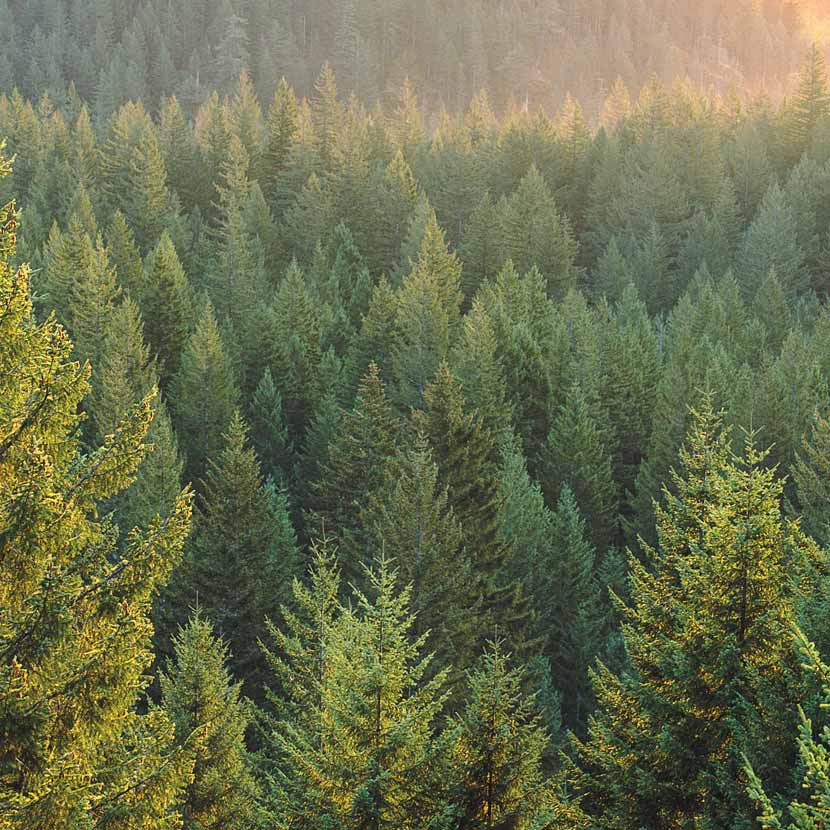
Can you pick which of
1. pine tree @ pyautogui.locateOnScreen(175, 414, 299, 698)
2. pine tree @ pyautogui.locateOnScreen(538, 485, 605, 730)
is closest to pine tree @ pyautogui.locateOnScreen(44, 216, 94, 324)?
pine tree @ pyautogui.locateOnScreen(175, 414, 299, 698)

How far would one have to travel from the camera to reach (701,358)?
4503 cm

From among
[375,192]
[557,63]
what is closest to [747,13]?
[557,63]

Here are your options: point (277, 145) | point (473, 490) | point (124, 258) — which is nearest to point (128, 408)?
point (473, 490)

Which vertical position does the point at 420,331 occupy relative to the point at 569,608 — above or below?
above

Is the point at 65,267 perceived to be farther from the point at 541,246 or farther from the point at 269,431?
the point at 541,246

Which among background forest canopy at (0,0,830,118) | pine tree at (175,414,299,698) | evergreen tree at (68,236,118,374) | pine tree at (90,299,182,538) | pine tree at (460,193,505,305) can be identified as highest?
background forest canopy at (0,0,830,118)

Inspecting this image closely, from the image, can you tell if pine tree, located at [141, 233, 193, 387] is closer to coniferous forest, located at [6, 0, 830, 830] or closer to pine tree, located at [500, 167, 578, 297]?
coniferous forest, located at [6, 0, 830, 830]

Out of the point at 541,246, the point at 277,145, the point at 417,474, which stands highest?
the point at 277,145

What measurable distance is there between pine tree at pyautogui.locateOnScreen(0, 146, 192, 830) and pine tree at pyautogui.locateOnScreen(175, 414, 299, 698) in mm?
22145

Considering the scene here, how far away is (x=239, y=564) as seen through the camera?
32156 mm

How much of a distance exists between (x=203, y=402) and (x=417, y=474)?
691 inches

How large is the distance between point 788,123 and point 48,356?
275 feet

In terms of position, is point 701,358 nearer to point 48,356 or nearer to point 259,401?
point 259,401

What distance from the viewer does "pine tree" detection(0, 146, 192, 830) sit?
8.47 meters
